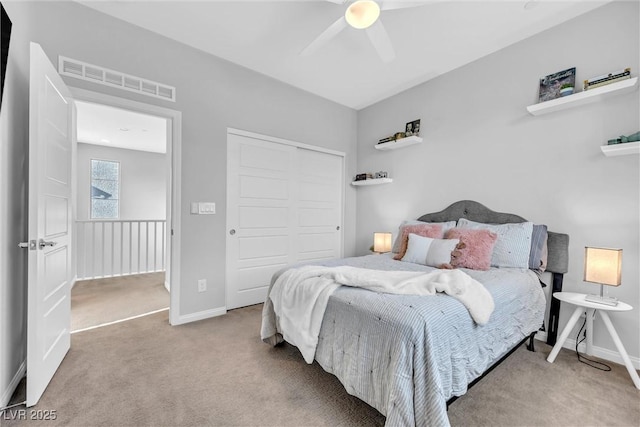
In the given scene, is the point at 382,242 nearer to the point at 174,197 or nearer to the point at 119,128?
the point at 174,197

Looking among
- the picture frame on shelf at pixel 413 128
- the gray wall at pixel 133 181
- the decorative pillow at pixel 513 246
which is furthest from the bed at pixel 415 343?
the gray wall at pixel 133 181

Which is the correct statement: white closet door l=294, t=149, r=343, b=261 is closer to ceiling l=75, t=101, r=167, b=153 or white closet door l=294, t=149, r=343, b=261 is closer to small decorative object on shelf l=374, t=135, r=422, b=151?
small decorative object on shelf l=374, t=135, r=422, b=151

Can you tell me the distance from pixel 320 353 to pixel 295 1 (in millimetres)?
2629

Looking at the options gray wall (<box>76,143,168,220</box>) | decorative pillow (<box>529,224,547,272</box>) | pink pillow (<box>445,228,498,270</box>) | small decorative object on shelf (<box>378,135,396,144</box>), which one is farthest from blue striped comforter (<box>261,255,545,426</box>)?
gray wall (<box>76,143,168,220</box>)

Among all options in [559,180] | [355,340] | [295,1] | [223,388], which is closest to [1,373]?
[223,388]

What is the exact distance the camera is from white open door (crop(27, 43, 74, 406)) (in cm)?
153

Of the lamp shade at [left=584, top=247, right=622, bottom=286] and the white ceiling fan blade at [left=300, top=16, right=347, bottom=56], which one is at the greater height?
Result: the white ceiling fan blade at [left=300, top=16, right=347, bottom=56]

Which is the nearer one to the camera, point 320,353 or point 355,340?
point 355,340

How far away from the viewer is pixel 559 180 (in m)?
2.45

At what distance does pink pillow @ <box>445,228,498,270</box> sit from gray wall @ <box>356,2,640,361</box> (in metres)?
0.61

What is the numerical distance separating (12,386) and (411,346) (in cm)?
236

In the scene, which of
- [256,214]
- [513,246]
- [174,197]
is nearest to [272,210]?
[256,214]

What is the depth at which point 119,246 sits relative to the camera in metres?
5.35

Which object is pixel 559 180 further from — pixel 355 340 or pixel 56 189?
pixel 56 189
